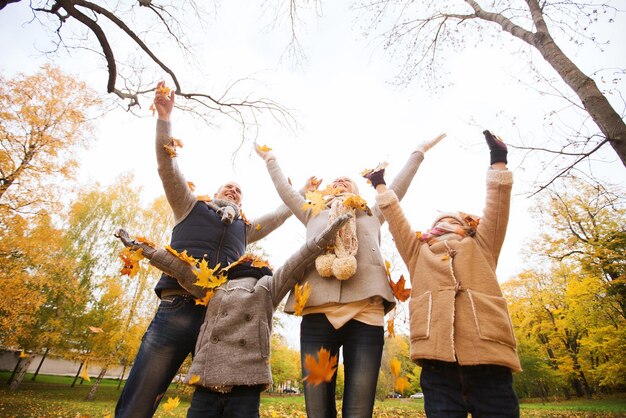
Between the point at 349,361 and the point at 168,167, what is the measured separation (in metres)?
2.13

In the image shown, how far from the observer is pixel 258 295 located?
2.36 metres

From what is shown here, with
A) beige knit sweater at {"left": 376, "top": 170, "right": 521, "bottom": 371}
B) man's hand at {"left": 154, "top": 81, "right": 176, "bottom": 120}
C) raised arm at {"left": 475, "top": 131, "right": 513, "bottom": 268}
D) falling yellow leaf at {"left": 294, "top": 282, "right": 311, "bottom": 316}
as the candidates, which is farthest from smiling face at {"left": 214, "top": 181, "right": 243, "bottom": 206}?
raised arm at {"left": 475, "top": 131, "right": 513, "bottom": 268}

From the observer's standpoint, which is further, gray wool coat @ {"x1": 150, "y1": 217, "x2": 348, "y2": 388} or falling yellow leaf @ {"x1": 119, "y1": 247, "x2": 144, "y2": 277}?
falling yellow leaf @ {"x1": 119, "y1": 247, "x2": 144, "y2": 277}

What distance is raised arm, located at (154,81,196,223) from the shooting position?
9.21ft

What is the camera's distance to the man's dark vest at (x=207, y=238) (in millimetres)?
2682

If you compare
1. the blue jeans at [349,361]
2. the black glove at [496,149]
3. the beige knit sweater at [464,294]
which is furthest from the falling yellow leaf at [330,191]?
the black glove at [496,149]

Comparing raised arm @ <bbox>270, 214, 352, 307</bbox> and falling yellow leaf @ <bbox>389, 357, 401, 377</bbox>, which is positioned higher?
raised arm @ <bbox>270, 214, 352, 307</bbox>

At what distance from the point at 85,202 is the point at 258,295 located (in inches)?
883

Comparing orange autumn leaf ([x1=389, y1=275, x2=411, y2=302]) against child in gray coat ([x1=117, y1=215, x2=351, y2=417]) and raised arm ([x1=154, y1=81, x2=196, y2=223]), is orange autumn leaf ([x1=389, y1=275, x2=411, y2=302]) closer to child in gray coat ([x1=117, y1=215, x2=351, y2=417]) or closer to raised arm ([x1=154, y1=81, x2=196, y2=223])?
child in gray coat ([x1=117, y1=215, x2=351, y2=417])

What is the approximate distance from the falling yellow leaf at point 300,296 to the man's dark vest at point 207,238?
696 mm

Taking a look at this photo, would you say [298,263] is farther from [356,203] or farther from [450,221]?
[450,221]

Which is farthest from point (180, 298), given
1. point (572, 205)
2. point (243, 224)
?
point (572, 205)

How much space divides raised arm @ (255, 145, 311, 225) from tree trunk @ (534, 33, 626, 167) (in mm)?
3091

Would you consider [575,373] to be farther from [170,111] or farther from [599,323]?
[170,111]
